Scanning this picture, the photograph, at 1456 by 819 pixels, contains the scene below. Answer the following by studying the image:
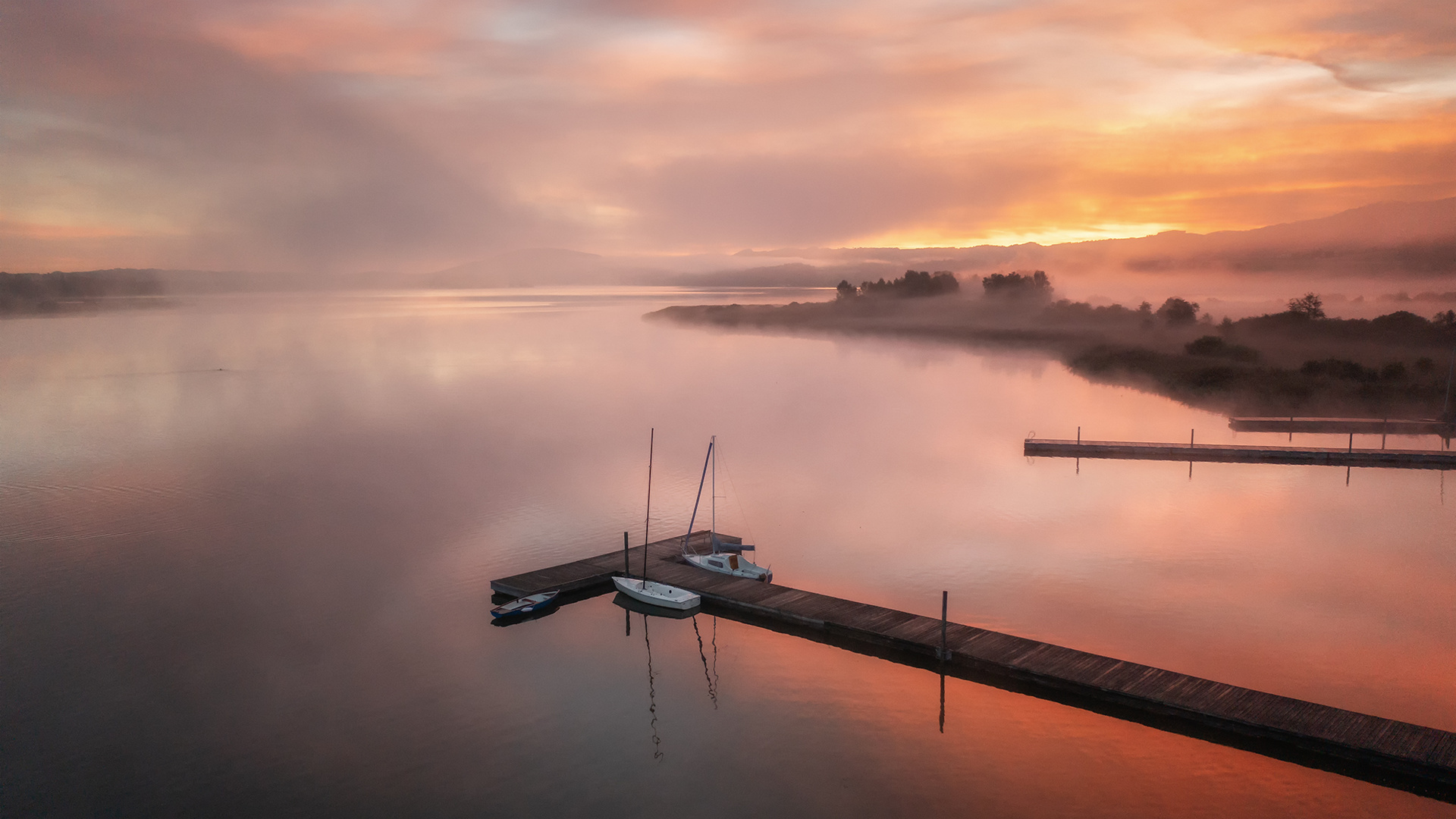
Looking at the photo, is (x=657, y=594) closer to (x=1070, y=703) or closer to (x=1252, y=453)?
(x=1070, y=703)

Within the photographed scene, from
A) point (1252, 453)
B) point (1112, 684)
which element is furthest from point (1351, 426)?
point (1112, 684)

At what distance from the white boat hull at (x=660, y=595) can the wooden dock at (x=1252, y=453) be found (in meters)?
27.3

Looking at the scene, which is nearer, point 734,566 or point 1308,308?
point 734,566

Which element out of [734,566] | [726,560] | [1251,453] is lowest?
[734,566]

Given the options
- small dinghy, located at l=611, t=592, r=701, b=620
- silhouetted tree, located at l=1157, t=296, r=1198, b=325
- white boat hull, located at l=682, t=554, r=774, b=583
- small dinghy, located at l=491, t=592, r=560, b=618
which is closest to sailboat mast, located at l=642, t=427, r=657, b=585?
small dinghy, located at l=611, t=592, r=701, b=620

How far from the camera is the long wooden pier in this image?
17781 mm

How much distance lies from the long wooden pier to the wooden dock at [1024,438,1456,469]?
26.0 metres

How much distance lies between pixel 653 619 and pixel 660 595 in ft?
2.34

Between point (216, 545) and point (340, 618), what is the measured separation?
34.9ft

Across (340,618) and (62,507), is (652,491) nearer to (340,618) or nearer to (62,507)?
(340,618)

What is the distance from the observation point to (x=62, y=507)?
1560 inches

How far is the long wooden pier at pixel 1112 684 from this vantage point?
1778 centimetres

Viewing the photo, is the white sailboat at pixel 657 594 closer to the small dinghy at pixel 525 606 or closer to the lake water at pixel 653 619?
the lake water at pixel 653 619

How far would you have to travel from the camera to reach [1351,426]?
53125mm
